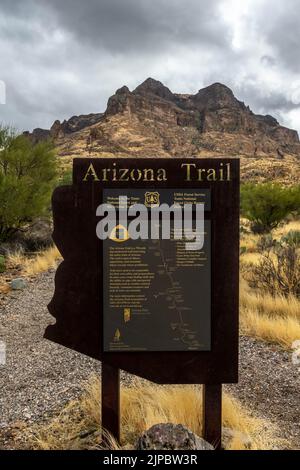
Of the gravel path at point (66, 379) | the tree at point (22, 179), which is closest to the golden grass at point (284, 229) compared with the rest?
the tree at point (22, 179)

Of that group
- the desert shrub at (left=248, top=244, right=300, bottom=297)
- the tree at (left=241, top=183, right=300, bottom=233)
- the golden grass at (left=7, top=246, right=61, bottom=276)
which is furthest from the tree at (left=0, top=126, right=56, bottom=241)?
the tree at (left=241, top=183, right=300, bottom=233)

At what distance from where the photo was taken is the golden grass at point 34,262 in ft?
36.0

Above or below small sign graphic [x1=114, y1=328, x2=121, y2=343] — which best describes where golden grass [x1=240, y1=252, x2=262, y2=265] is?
above

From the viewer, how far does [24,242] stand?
14.1 m

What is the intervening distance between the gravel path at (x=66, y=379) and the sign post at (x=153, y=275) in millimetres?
1252

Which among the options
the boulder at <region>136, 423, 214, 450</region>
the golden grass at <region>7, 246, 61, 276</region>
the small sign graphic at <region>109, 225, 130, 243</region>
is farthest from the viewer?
the golden grass at <region>7, 246, 61, 276</region>

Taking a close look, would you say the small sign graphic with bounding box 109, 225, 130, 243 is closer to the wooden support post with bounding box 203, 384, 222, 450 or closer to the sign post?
the sign post

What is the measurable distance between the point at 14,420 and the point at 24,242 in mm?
10797

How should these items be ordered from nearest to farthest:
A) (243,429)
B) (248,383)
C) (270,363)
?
(243,429), (248,383), (270,363)

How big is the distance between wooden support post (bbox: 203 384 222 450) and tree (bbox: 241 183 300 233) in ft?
53.4

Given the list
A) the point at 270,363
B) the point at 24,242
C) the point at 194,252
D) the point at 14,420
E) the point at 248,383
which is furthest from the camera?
the point at 24,242

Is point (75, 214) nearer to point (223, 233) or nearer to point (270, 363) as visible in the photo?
point (223, 233)

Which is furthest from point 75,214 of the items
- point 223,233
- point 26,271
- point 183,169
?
point 26,271

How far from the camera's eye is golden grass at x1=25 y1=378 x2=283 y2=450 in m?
3.38
